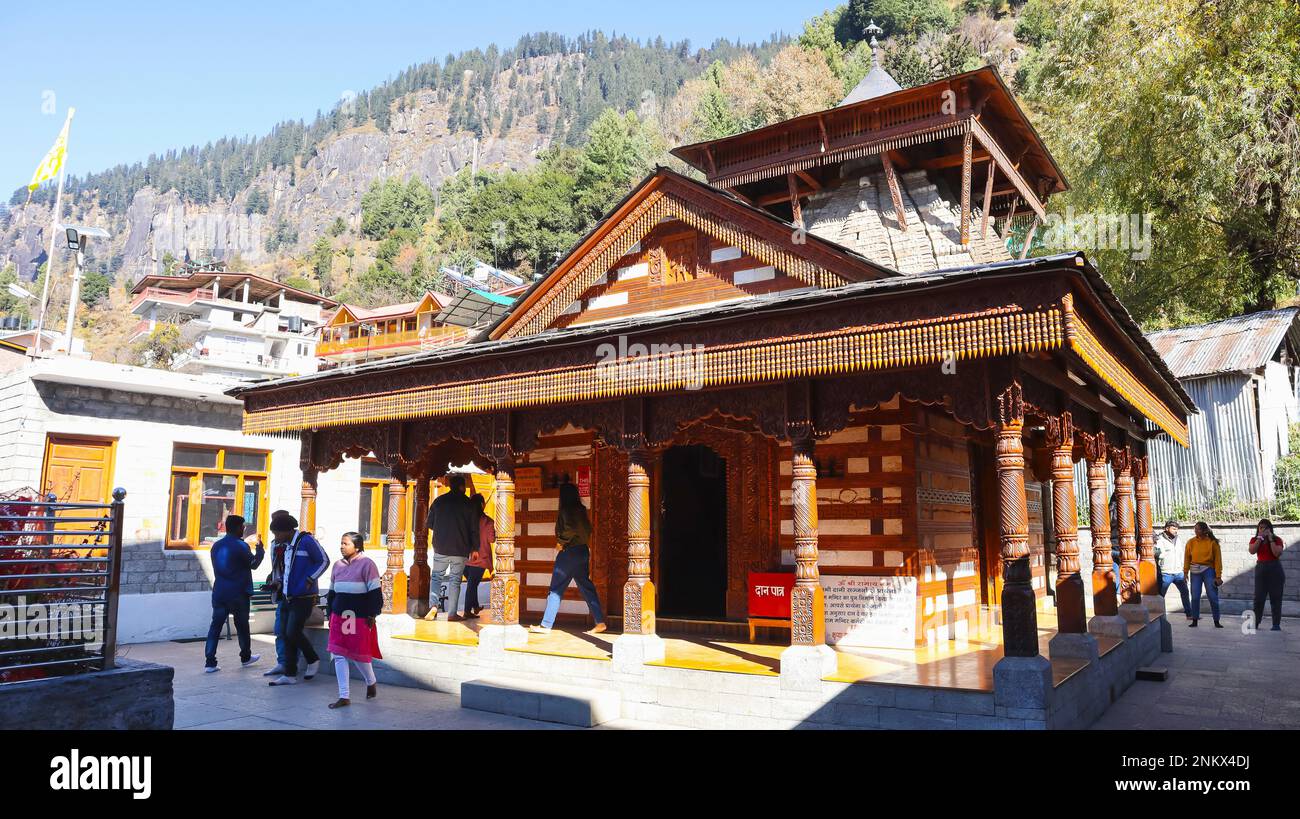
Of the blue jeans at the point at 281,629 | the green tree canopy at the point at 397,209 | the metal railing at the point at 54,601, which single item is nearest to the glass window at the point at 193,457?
the blue jeans at the point at 281,629

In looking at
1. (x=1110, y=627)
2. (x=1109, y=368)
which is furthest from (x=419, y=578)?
(x=1109, y=368)

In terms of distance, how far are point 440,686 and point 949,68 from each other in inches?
1824

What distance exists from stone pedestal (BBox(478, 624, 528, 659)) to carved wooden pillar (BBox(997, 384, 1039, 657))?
540 centimetres

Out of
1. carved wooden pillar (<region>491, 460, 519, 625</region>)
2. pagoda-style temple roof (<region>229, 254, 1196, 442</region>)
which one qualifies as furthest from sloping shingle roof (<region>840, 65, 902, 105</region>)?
carved wooden pillar (<region>491, 460, 519, 625</region>)

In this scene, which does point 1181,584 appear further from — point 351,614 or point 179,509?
point 179,509

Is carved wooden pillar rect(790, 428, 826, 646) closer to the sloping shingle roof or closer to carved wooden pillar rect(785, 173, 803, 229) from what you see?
carved wooden pillar rect(785, 173, 803, 229)

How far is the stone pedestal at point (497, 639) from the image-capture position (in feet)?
32.3

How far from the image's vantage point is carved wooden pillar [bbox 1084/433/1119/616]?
10.4 m

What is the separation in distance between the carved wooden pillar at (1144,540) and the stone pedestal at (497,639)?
9.80m

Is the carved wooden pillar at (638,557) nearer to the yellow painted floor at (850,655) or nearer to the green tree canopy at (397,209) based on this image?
the yellow painted floor at (850,655)
